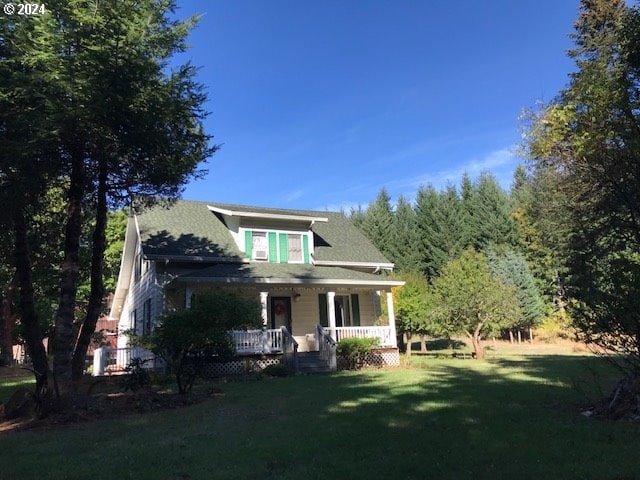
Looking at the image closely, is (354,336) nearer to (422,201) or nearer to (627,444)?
(627,444)

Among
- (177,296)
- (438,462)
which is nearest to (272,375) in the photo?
(177,296)

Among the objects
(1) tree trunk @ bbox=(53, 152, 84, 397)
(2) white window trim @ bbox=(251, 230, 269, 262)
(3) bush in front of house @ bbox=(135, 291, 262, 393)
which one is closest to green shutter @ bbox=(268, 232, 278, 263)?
(2) white window trim @ bbox=(251, 230, 269, 262)

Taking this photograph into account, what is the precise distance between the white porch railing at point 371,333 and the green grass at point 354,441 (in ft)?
30.3

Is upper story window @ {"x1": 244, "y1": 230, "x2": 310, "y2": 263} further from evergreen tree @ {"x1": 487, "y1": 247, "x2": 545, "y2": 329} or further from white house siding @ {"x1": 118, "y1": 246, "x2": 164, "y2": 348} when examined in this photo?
evergreen tree @ {"x1": 487, "y1": 247, "x2": 545, "y2": 329}

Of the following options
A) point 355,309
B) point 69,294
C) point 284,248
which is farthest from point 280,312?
point 69,294

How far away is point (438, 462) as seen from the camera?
17.1ft

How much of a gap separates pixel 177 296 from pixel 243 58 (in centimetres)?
925

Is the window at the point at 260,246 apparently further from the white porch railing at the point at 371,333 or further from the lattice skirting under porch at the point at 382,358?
the lattice skirting under porch at the point at 382,358

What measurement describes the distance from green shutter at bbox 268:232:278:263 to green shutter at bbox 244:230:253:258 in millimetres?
850

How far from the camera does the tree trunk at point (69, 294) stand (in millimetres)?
10023

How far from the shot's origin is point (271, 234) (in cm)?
2194

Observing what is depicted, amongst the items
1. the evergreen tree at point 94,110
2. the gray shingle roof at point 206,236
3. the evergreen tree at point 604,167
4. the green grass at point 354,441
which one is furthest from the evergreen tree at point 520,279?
the evergreen tree at point 94,110

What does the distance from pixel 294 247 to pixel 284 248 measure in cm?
53

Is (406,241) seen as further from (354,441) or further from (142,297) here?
(354,441)
